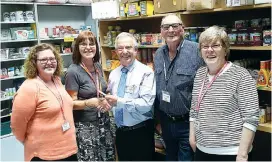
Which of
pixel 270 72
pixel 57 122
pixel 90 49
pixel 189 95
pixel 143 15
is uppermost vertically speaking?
pixel 143 15

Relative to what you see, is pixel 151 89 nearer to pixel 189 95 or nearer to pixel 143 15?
pixel 189 95

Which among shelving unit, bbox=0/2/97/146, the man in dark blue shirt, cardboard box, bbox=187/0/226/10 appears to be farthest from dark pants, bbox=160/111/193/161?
shelving unit, bbox=0/2/97/146

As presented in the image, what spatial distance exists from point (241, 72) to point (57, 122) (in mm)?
1289

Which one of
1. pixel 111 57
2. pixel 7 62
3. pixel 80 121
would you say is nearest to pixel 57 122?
pixel 80 121

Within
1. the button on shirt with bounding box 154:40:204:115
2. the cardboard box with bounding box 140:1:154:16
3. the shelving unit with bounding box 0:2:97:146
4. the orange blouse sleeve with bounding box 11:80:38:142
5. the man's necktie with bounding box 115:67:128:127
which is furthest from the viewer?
the shelving unit with bounding box 0:2:97:146

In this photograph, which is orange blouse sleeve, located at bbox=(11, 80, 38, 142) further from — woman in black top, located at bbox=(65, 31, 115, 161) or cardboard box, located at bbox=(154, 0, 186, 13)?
cardboard box, located at bbox=(154, 0, 186, 13)

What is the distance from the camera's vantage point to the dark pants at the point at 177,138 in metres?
2.31

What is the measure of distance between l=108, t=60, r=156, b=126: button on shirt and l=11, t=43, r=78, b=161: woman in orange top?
0.43m

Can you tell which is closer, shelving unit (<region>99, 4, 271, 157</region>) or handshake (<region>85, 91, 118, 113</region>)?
handshake (<region>85, 91, 118, 113</region>)

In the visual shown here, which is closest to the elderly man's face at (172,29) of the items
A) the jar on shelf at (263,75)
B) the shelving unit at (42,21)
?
the jar on shelf at (263,75)

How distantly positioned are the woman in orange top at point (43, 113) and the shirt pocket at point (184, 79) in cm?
84

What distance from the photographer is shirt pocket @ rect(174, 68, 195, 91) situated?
2215 millimetres

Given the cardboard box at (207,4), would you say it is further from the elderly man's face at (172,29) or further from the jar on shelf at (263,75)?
the jar on shelf at (263,75)

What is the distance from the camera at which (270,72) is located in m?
2.35
